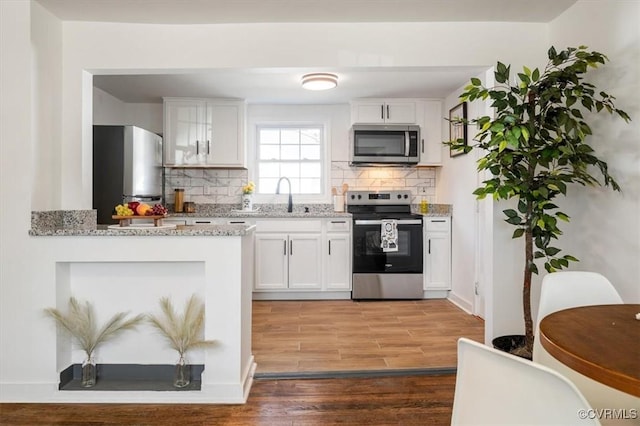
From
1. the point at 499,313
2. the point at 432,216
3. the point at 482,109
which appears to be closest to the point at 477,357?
the point at 499,313

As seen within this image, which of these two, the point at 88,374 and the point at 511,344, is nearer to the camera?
the point at 88,374

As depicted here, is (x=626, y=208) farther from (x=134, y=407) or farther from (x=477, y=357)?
(x=134, y=407)

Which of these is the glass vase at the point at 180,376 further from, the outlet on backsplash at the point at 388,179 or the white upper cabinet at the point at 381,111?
the white upper cabinet at the point at 381,111

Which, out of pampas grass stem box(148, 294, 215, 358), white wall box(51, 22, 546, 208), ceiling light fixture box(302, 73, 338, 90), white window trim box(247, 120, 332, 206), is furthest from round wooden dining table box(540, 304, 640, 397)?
white window trim box(247, 120, 332, 206)


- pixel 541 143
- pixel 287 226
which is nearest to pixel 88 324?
pixel 287 226

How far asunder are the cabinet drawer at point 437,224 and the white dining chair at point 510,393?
3568 mm

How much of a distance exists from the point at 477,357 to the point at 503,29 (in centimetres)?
242

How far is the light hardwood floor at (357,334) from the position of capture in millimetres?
2662

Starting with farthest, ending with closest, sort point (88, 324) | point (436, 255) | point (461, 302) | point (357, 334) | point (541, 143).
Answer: point (436, 255) < point (461, 302) < point (357, 334) < point (88, 324) < point (541, 143)

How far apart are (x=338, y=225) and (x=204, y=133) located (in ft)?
6.18

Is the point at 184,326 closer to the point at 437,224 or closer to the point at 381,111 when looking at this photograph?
the point at 437,224

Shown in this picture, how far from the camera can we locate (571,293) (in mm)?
1582

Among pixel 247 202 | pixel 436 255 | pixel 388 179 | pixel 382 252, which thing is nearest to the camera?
pixel 382 252

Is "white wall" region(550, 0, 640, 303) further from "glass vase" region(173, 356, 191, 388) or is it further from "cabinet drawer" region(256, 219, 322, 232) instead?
"cabinet drawer" region(256, 219, 322, 232)
